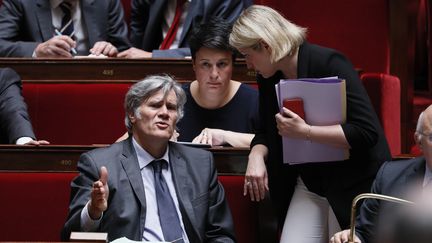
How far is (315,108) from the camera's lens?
1.17 metres

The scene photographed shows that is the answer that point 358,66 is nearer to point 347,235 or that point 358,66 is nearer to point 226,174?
point 226,174

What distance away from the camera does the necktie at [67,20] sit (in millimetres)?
1823

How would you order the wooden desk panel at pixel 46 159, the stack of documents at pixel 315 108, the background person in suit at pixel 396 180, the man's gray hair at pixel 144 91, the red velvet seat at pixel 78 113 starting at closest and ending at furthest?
the background person in suit at pixel 396 180, the stack of documents at pixel 315 108, the man's gray hair at pixel 144 91, the wooden desk panel at pixel 46 159, the red velvet seat at pixel 78 113

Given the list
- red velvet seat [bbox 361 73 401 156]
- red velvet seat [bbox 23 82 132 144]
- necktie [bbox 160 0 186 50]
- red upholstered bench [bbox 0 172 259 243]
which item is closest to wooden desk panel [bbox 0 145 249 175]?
red upholstered bench [bbox 0 172 259 243]

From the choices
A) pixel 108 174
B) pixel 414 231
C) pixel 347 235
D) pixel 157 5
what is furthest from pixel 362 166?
pixel 157 5

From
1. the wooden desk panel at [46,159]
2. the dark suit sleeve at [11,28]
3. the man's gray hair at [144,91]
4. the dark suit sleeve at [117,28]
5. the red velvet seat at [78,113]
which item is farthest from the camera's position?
the dark suit sleeve at [117,28]

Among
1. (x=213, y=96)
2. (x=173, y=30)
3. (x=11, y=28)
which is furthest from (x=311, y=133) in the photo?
(x=11, y=28)

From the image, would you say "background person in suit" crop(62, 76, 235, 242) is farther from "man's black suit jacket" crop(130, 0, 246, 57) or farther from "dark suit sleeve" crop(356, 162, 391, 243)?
"man's black suit jacket" crop(130, 0, 246, 57)

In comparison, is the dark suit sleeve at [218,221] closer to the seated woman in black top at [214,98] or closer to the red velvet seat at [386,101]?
the seated woman in black top at [214,98]

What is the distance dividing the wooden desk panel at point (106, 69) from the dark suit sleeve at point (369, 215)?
0.59 meters

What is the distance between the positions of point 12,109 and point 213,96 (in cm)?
32

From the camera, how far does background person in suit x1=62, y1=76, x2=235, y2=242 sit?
47.1 inches

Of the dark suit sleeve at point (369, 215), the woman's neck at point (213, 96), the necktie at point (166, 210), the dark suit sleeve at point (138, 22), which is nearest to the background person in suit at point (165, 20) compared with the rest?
the dark suit sleeve at point (138, 22)

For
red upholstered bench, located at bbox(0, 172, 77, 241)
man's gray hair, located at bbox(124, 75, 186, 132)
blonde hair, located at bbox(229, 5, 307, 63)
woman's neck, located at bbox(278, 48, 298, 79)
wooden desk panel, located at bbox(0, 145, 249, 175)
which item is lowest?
red upholstered bench, located at bbox(0, 172, 77, 241)
